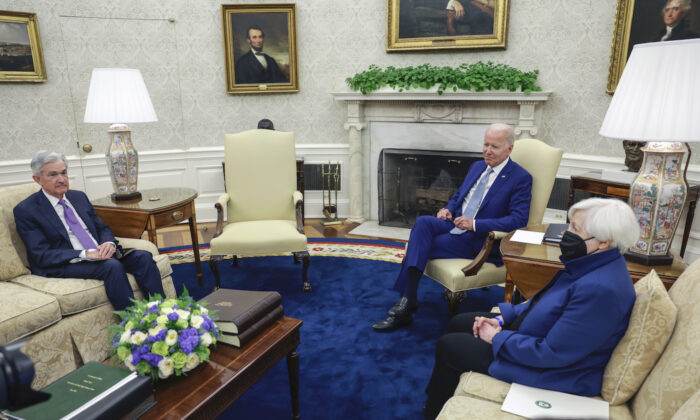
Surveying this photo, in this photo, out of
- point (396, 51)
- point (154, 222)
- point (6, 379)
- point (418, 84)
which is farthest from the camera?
point (396, 51)

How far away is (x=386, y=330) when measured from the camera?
285 centimetres

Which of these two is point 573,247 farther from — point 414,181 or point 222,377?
point 414,181

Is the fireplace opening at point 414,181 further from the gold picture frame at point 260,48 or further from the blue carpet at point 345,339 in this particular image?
the gold picture frame at point 260,48

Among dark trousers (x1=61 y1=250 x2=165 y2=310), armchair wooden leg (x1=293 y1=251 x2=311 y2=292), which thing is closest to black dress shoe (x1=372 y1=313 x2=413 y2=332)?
armchair wooden leg (x1=293 y1=251 x2=311 y2=292)

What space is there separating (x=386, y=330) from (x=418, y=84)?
2681mm

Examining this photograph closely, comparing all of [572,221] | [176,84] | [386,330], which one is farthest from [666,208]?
[176,84]

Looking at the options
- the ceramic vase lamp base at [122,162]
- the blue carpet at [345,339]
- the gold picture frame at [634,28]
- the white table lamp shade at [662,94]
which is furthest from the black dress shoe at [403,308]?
the gold picture frame at [634,28]

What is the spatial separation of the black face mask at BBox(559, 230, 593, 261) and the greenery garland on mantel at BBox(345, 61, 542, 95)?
116 inches

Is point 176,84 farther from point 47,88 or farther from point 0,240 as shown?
point 0,240

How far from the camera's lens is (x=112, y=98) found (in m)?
3.22

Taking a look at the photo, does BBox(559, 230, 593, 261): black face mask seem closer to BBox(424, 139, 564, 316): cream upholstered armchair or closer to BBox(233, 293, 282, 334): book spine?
BBox(424, 139, 564, 316): cream upholstered armchair

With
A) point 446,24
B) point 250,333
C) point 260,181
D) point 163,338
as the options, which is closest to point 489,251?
point 250,333

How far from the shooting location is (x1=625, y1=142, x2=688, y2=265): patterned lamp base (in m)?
1.91

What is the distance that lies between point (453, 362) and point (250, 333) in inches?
33.1
